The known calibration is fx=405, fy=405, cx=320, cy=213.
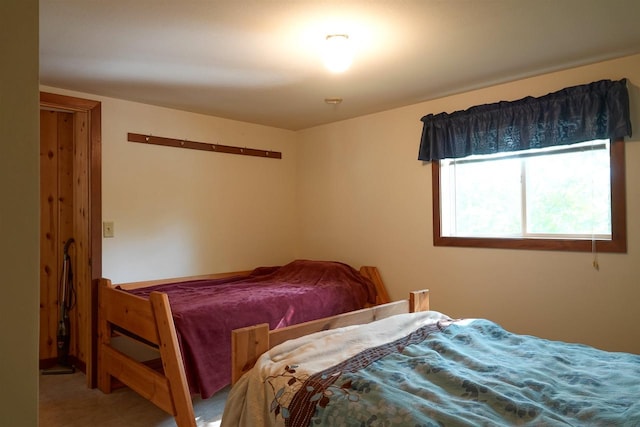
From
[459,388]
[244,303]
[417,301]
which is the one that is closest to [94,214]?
[244,303]

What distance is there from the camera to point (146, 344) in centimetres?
257

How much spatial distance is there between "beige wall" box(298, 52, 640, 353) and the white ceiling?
0.35 meters

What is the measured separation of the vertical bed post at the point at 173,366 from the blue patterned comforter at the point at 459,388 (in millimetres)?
865

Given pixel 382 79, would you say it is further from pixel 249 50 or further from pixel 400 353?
pixel 400 353

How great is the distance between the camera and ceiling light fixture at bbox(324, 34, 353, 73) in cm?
210

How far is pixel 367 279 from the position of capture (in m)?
3.61

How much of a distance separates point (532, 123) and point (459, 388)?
2.00m

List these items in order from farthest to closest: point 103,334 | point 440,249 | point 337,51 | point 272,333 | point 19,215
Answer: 1. point 440,249
2. point 103,334
3. point 337,51
4. point 272,333
5. point 19,215

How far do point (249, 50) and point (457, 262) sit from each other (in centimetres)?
212

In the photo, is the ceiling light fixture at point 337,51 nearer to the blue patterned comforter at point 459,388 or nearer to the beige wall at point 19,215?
the blue patterned comforter at point 459,388

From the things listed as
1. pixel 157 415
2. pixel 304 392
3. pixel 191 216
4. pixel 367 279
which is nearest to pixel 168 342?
pixel 157 415

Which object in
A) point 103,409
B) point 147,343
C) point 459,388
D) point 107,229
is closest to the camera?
point 459,388

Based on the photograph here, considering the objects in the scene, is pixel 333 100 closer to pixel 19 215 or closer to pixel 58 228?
pixel 58 228

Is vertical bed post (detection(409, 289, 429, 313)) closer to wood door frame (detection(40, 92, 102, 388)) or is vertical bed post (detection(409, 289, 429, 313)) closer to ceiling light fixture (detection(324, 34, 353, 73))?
ceiling light fixture (detection(324, 34, 353, 73))
